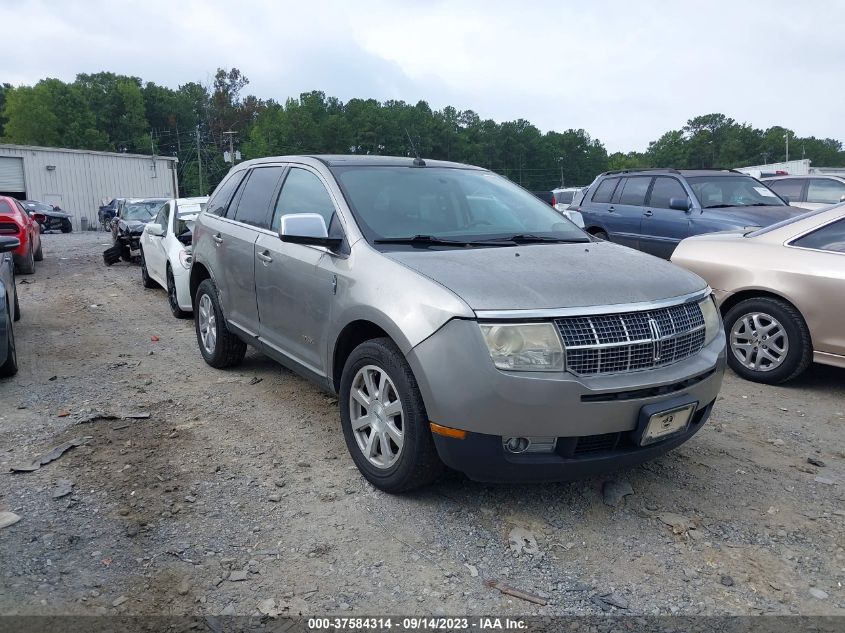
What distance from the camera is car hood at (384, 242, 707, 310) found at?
3236 mm

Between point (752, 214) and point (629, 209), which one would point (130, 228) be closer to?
point (629, 209)

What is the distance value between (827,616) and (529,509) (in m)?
1.36

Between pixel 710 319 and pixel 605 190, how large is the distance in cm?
809

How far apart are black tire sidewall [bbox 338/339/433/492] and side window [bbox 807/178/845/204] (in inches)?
449

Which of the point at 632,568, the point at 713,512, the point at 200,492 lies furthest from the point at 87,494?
the point at 713,512

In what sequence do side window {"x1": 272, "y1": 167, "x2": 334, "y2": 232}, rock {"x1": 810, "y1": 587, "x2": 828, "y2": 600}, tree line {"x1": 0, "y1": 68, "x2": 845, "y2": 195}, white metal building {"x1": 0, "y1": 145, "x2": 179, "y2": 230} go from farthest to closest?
tree line {"x1": 0, "y1": 68, "x2": 845, "y2": 195} < white metal building {"x1": 0, "y1": 145, "x2": 179, "y2": 230} < side window {"x1": 272, "y1": 167, "x2": 334, "y2": 232} < rock {"x1": 810, "y1": 587, "x2": 828, "y2": 600}

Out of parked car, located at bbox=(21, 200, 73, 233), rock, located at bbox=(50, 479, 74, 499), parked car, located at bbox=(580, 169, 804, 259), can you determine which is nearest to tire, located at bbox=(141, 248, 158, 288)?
parked car, located at bbox=(580, 169, 804, 259)

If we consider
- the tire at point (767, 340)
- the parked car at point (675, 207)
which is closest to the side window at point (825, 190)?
the parked car at point (675, 207)

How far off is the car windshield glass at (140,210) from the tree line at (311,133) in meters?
58.1

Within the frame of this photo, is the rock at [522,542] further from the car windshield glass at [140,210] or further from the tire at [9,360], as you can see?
the car windshield glass at [140,210]

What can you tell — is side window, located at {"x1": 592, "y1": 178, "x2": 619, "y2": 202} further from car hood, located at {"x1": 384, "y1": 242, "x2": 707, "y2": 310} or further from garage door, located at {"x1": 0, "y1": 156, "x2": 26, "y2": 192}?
garage door, located at {"x1": 0, "y1": 156, "x2": 26, "y2": 192}

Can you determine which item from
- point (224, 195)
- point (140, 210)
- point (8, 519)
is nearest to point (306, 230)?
point (8, 519)

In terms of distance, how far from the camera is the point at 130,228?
1551 centimetres

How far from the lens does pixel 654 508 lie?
142 inches
